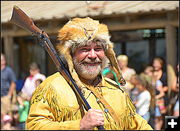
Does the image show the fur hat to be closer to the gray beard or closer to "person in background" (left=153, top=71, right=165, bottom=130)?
the gray beard

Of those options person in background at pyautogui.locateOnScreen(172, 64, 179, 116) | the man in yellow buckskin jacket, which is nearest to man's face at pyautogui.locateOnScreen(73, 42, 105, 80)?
the man in yellow buckskin jacket

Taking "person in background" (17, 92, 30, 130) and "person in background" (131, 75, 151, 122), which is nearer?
"person in background" (131, 75, 151, 122)

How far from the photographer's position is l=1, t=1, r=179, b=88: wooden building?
27.8 feet

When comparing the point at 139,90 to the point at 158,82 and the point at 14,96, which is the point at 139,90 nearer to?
the point at 158,82

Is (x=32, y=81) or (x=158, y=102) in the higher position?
(x=32, y=81)

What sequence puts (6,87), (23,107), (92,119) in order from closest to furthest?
(92,119) → (23,107) → (6,87)

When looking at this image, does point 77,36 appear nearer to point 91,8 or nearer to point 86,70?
point 86,70

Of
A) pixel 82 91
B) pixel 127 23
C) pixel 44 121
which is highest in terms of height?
pixel 127 23

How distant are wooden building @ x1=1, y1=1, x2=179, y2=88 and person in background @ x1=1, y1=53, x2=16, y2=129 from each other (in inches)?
31.1

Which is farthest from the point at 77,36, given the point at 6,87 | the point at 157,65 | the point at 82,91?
the point at 6,87

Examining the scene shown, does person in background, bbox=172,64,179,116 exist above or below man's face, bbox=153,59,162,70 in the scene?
below

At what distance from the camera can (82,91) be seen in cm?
336

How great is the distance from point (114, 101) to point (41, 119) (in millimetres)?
499

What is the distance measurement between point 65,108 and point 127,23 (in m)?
5.81
